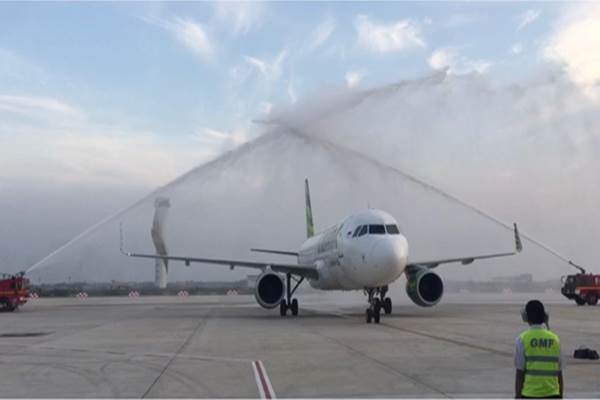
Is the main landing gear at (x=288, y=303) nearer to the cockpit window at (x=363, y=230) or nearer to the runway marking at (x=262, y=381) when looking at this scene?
the cockpit window at (x=363, y=230)

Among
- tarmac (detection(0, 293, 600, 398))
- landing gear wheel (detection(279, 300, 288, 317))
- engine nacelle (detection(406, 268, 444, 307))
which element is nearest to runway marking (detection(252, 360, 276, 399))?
tarmac (detection(0, 293, 600, 398))

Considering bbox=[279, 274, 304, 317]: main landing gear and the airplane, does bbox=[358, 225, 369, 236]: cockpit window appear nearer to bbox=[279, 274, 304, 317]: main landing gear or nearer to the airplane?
the airplane

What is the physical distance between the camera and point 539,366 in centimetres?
646

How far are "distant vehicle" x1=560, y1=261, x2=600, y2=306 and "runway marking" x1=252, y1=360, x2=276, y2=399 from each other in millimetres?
34905

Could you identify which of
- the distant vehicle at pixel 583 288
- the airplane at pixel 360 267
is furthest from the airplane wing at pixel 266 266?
the distant vehicle at pixel 583 288

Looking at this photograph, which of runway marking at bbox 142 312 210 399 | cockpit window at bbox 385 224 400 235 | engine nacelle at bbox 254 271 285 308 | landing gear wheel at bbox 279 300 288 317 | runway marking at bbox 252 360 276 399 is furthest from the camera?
landing gear wheel at bbox 279 300 288 317

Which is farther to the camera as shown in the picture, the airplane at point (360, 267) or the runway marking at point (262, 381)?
the airplane at point (360, 267)

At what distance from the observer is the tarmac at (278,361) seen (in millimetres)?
11305

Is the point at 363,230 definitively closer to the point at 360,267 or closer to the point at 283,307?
the point at 360,267

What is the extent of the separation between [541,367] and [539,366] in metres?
0.02

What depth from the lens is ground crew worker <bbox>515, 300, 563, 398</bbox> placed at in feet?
21.0

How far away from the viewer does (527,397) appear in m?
6.42

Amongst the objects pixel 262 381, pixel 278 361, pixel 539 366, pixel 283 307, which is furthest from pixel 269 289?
pixel 539 366

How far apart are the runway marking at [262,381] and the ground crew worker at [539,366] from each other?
16.0 ft
